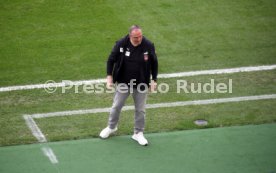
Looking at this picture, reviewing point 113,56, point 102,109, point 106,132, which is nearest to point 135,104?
point 106,132

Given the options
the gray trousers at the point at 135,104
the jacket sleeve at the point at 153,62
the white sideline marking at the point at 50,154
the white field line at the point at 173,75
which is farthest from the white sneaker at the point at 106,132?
the white field line at the point at 173,75

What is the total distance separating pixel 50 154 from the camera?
26.3 ft

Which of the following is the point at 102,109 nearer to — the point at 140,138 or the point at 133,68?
the point at 140,138

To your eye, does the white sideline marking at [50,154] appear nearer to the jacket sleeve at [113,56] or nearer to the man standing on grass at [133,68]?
the man standing on grass at [133,68]

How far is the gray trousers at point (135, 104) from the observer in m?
8.14

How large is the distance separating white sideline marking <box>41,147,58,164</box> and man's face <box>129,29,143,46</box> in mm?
2046

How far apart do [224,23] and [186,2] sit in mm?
1372

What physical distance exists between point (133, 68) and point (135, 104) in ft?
2.07

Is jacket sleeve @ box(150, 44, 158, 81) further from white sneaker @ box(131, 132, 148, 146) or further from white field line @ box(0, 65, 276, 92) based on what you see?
white field line @ box(0, 65, 276, 92)

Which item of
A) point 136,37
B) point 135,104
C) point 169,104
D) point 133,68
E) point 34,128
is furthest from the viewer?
point 169,104

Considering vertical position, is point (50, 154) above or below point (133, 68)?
below

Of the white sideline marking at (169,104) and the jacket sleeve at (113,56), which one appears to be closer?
the jacket sleeve at (113,56)

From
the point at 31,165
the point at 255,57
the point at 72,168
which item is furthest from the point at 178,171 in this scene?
the point at 255,57

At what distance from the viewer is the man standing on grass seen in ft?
25.9
